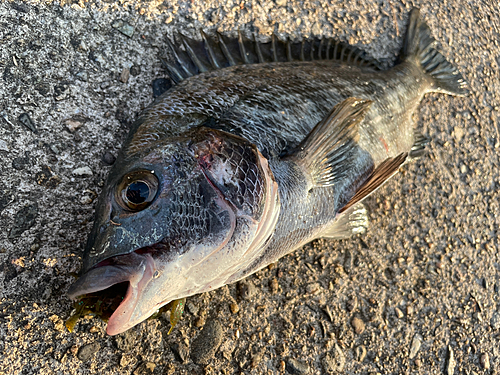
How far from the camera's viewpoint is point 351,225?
7.95 feet

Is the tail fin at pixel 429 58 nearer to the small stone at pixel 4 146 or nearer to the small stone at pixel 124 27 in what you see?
the small stone at pixel 124 27

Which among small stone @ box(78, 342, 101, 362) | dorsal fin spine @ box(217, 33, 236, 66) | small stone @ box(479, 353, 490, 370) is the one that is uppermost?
dorsal fin spine @ box(217, 33, 236, 66)

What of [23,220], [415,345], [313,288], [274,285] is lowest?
[415,345]

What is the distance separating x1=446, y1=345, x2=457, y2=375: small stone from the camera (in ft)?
8.38

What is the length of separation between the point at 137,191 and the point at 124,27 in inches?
58.0

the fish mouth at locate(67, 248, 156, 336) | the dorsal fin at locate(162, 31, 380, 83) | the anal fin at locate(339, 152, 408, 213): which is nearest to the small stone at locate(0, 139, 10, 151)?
the dorsal fin at locate(162, 31, 380, 83)

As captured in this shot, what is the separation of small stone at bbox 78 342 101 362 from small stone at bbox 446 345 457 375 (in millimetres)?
2389

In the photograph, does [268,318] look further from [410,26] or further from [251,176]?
[410,26]

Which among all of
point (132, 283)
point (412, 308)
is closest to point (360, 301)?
point (412, 308)

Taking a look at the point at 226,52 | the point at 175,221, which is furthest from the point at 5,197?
the point at 226,52

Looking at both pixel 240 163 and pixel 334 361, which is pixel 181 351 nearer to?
pixel 334 361

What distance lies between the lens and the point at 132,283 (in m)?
1.24

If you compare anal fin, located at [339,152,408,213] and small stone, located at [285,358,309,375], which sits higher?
anal fin, located at [339,152,408,213]

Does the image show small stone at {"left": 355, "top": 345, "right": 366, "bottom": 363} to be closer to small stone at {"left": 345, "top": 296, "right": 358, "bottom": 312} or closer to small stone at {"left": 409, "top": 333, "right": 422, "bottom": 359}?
small stone at {"left": 345, "top": 296, "right": 358, "bottom": 312}
